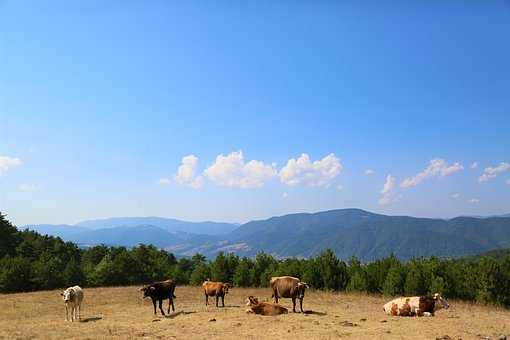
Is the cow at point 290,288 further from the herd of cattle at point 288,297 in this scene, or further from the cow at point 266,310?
the cow at point 266,310

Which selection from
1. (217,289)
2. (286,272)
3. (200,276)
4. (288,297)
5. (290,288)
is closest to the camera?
(290,288)

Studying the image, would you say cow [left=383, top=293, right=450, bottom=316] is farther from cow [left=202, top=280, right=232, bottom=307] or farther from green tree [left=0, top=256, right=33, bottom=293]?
green tree [left=0, top=256, right=33, bottom=293]

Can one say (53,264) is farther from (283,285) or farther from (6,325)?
(283,285)

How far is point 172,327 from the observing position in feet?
69.4

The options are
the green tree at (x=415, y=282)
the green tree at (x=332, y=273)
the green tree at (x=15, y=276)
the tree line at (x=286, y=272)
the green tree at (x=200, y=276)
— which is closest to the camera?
the tree line at (x=286, y=272)

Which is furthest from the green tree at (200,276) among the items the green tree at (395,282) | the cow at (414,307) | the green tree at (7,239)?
the green tree at (7,239)

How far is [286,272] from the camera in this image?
158ft

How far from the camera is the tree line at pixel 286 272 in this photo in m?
39.1

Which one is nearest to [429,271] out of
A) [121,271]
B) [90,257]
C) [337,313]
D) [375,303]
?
[375,303]

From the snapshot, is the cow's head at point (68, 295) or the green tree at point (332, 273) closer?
the cow's head at point (68, 295)

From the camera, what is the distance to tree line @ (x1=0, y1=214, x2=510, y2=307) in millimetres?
39125

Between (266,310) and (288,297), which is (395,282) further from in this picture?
(266,310)

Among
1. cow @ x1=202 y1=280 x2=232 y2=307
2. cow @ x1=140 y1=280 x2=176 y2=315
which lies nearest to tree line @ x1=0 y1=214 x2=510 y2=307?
cow @ x1=202 y1=280 x2=232 y2=307

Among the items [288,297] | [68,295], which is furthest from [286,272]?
[68,295]
